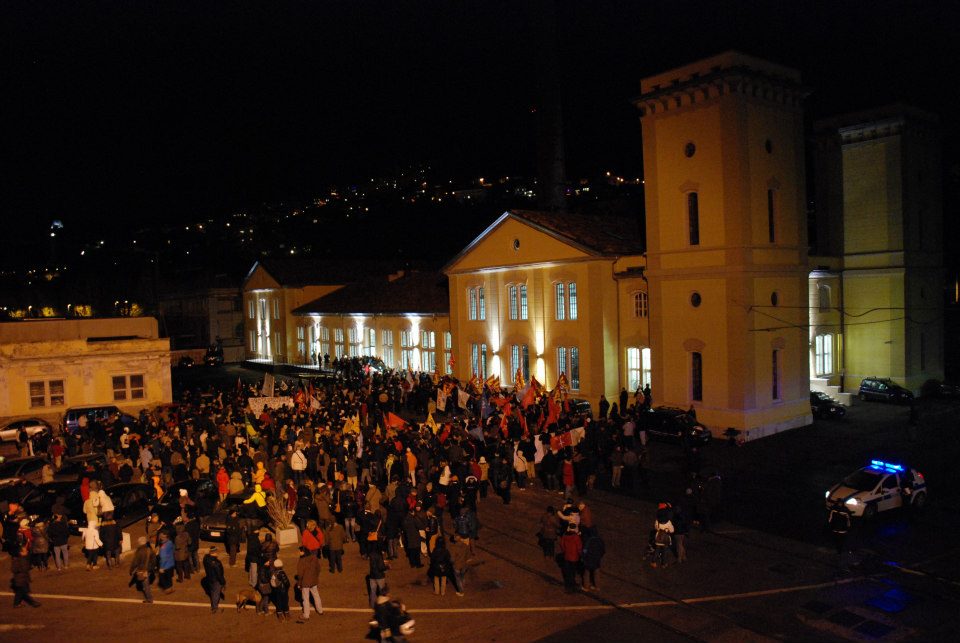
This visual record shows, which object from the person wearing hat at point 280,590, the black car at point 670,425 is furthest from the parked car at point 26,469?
the black car at point 670,425

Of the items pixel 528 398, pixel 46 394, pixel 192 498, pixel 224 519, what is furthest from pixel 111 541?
pixel 46 394

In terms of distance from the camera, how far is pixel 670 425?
89.8ft

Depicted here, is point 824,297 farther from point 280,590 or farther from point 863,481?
point 280,590

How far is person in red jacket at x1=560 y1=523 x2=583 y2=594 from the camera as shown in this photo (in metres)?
14.1

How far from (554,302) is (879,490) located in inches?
784

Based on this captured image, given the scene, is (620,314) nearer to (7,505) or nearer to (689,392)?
(689,392)

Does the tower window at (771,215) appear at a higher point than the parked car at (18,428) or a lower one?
higher

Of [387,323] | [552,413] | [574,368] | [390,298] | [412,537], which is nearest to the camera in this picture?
[412,537]

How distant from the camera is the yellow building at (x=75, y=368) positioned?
3428 centimetres

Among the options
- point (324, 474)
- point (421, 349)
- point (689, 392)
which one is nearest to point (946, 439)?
point (689, 392)

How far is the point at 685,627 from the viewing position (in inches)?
496

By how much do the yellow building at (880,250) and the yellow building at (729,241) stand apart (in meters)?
6.49

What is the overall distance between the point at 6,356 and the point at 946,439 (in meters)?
38.9

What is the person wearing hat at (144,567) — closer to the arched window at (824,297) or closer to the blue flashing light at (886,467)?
the blue flashing light at (886,467)
